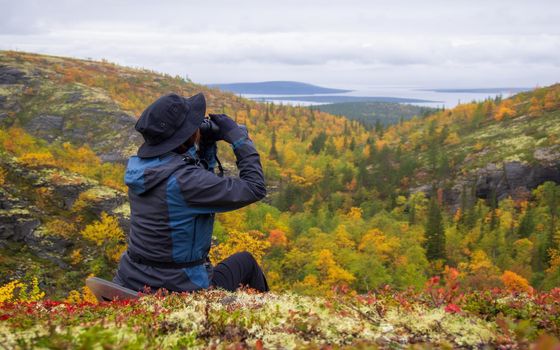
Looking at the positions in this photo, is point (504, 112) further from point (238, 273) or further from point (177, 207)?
point (177, 207)

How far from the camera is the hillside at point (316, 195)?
127 feet

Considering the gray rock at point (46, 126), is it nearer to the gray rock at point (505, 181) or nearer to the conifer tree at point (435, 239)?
the conifer tree at point (435, 239)

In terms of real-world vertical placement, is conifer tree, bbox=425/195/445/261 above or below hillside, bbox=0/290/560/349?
below

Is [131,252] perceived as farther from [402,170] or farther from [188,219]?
[402,170]

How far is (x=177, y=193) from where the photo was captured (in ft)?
15.5

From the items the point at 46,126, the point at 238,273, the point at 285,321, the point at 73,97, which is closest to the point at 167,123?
the point at 238,273

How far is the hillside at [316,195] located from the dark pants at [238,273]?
12.8m

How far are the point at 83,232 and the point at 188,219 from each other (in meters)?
38.9

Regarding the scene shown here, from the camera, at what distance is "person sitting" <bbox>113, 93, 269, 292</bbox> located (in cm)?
471

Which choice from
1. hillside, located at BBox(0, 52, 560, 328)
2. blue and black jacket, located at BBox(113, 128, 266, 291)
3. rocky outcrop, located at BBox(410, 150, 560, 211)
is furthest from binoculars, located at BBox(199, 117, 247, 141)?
rocky outcrop, located at BBox(410, 150, 560, 211)

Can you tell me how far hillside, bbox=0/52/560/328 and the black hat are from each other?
14722 millimetres

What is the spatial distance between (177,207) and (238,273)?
5.44 feet

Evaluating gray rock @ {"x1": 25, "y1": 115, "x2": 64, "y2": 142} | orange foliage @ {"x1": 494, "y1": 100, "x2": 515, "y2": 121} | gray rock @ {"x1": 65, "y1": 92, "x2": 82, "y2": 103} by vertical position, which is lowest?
gray rock @ {"x1": 25, "y1": 115, "x2": 64, "y2": 142}

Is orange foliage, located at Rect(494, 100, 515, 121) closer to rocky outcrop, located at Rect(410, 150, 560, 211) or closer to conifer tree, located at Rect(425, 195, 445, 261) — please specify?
rocky outcrop, located at Rect(410, 150, 560, 211)
